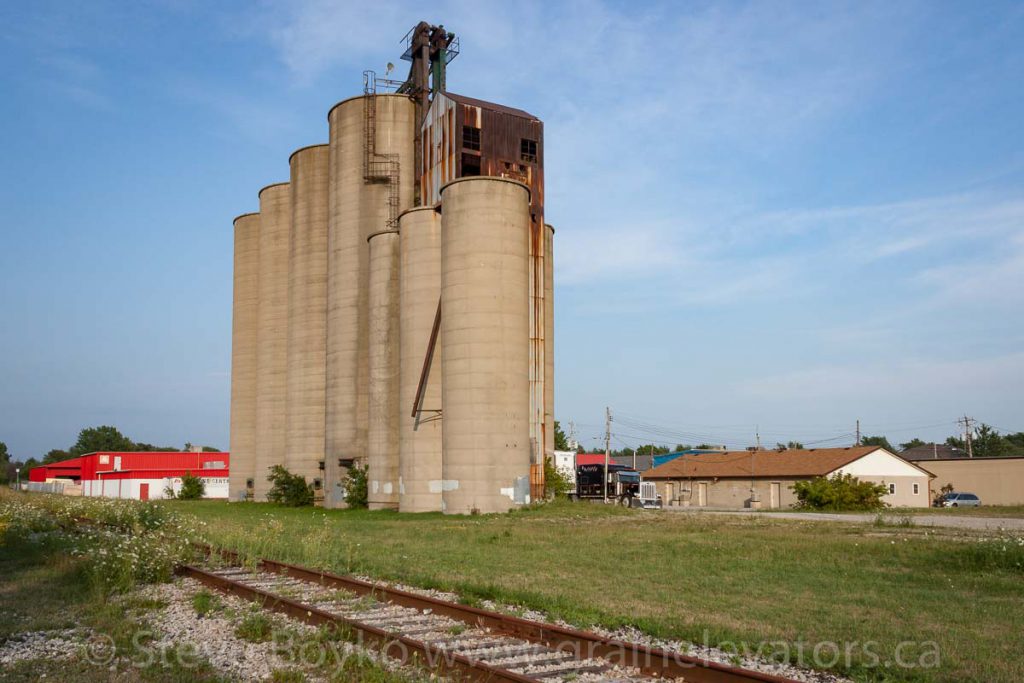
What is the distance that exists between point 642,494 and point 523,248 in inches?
1099

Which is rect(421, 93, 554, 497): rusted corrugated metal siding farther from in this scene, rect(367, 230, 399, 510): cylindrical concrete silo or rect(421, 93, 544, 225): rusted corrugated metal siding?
rect(367, 230, 399, 510): cylindrical concrete silo

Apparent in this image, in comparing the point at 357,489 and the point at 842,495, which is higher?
the point at 357,489

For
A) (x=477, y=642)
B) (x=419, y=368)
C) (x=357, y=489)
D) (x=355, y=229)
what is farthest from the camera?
(x=355, y=229)

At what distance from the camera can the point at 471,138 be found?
45.2 m

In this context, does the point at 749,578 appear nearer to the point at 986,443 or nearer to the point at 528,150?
the point at 528,150

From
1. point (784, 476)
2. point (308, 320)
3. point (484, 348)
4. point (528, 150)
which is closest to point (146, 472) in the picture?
point (308, 320)

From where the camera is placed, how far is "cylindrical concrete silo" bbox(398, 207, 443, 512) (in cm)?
4147

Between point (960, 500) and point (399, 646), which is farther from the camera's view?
point (960, 500)

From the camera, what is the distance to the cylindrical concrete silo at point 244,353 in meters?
63.9

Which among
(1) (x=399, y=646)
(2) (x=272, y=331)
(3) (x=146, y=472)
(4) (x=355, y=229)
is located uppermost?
(4) (x=355, y=229)

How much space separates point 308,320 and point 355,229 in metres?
7.83

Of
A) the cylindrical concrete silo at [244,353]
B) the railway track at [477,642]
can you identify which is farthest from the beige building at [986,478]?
the railway track at [477,642]

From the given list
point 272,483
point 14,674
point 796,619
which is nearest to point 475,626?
point 796,619

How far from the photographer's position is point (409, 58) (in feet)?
182
